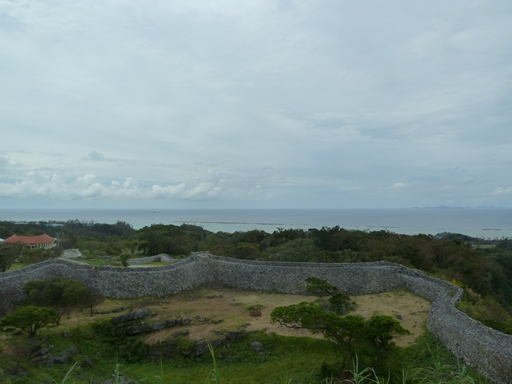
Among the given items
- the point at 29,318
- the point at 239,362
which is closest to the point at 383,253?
the point at 239,362

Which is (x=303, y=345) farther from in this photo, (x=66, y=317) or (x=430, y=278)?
(x=66, y=317)

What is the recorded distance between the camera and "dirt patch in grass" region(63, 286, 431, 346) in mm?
14445

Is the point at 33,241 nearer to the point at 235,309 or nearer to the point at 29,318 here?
the point at 29,318

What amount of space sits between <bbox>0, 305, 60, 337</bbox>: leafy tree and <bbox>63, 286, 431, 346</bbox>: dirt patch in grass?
66.7 inches

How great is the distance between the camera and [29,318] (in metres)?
12.8

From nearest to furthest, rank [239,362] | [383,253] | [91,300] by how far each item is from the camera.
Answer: [239,362]
[91,300]
[383,253]

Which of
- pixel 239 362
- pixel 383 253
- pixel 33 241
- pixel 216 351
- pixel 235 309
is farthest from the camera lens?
pixel 33 241

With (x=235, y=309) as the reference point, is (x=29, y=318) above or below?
above

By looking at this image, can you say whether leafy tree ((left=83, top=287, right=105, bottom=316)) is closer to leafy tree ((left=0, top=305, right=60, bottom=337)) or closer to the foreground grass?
the foreground grass

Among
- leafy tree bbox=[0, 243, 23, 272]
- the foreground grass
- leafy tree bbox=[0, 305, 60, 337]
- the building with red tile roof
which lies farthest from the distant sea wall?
the building with red tile roof

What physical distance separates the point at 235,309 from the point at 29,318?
912 cm

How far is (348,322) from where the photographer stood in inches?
436

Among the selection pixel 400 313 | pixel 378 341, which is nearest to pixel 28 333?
pixel 378 341

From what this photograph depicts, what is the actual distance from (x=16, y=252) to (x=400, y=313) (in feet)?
84.1
